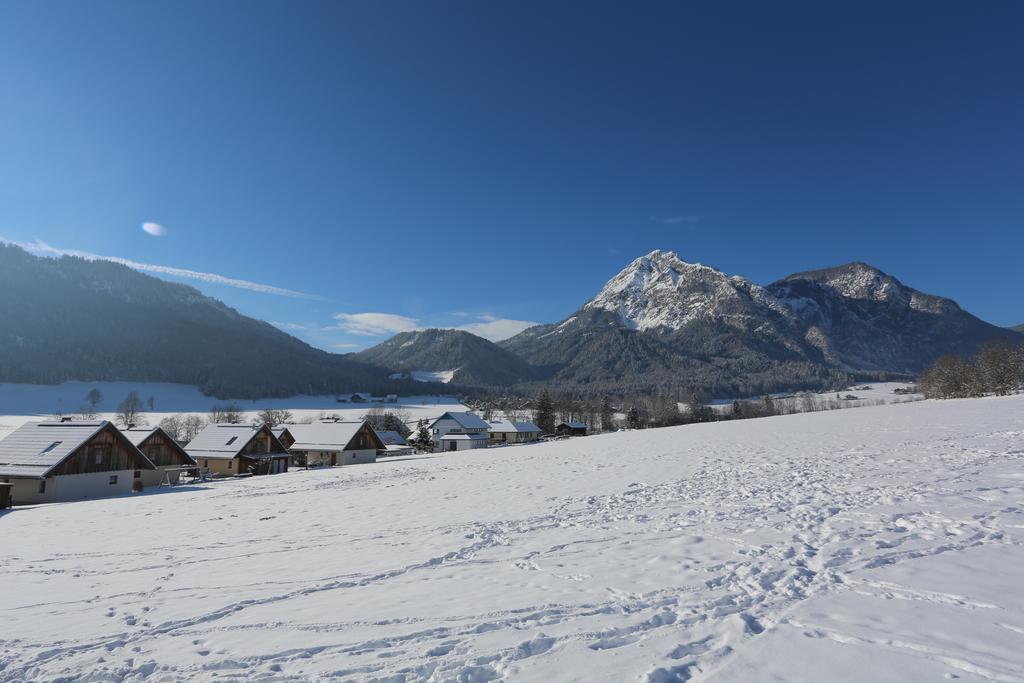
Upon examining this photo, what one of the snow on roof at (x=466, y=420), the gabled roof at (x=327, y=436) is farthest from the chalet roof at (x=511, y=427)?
the gabled roof at (x=327, y=436)

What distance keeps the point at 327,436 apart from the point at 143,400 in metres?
141

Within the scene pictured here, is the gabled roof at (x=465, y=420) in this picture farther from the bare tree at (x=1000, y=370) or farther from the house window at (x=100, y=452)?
the bare tree at (x=1000, y=370)

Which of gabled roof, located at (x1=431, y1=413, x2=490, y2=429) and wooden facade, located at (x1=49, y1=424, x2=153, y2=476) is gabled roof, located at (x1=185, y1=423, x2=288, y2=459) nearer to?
wooden facade, located at (x1=49, y1=424, x2=153, y2=476)

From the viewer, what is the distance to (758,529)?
11.4 m

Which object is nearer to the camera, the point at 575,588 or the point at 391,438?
the point at 575,588

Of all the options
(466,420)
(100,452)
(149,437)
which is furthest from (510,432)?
(100,452)

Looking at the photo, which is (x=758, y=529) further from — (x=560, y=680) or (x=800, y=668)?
(x=560, y=680)

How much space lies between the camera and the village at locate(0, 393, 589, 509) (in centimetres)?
3525

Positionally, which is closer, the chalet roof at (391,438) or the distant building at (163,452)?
the distant building at (163,452)

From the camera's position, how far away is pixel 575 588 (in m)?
8.59

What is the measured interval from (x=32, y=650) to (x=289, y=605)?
12.0 feet

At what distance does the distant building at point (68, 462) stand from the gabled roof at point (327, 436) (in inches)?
942

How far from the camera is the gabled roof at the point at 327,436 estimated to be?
6384cm

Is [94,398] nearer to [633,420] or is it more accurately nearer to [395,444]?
[395,444]
